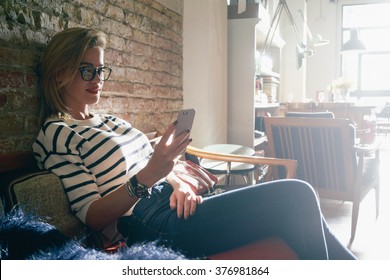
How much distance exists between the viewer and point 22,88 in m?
1.38

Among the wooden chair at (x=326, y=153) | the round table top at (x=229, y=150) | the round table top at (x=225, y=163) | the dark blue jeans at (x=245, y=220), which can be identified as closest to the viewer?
the dark blue jeans at (x=245, y=220)

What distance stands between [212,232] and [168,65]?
1.59m

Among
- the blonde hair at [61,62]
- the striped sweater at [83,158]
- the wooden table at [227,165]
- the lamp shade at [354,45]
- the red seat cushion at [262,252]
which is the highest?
the lamp shade at [354,45]

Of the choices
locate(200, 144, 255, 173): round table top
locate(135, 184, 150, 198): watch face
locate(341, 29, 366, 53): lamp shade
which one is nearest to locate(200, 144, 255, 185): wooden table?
locate(200, 144, 255, 173): round table top

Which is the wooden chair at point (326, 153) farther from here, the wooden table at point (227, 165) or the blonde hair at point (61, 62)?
the blonde hair at point (61, 62)

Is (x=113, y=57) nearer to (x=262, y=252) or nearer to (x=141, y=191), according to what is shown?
(x=141, y=191)

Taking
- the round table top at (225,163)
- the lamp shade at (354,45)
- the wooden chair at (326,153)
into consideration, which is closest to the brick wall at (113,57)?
the round table top at (225,163)

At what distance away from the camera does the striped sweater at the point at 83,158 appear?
1.23m

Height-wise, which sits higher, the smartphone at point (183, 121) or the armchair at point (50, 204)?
the smartphone at point (183, 121)

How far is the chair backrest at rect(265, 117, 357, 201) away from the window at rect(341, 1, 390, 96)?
6.30 metres

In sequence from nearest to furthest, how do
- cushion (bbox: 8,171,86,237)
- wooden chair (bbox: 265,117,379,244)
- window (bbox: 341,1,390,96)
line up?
Result: cushion (bbox: 8,171,86,237)
wooden chair (bbox: 265,117,379,244)
window (bbox: 341,1,390,96)

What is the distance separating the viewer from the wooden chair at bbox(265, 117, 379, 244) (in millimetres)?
2260

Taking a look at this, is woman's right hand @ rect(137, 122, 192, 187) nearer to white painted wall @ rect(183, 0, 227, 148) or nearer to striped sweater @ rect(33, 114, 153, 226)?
striped sweater @ rect(33, 114, 153, 226)

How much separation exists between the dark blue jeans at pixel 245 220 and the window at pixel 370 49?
7.57 m
